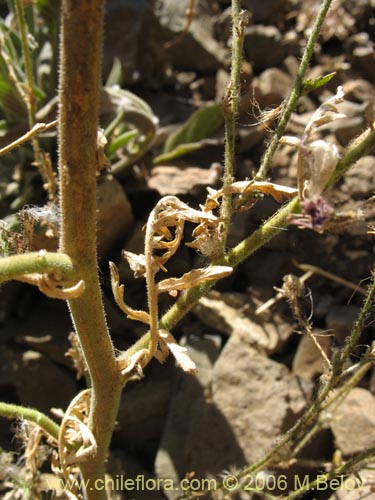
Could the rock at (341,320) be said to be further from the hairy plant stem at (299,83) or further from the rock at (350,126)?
the hairy plant stem at (299,83)

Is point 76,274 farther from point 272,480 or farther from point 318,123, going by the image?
point 272,480

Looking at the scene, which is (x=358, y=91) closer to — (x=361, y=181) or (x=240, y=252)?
(x=361, y=181)

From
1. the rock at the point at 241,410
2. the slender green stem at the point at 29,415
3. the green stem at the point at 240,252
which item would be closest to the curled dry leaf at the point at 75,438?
the slender green stem at the point at 29,415

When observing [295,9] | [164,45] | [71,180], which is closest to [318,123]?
[71,180]

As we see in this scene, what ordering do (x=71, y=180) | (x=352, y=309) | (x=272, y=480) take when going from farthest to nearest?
1. (x=352, y=309)
2. (x=272, y=480)
3. (x=71, y=180)

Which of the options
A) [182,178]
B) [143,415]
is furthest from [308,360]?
[182,178]

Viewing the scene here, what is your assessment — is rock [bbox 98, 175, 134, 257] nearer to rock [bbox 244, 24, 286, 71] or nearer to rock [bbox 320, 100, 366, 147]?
rock [bbox 320, 100, 366, 147]
